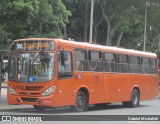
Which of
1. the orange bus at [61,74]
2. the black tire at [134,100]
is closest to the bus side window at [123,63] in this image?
the orange bus at [61,74]

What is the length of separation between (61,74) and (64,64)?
452 mm

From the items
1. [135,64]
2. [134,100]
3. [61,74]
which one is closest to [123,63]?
[135,64]

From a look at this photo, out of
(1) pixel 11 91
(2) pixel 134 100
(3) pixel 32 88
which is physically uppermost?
(3) pixel 32 88

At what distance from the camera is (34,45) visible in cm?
1916

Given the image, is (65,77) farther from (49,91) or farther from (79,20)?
(79,20)

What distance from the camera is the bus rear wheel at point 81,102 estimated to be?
20.0 meters

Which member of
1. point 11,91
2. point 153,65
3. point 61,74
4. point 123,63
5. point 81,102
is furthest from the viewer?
point 153,65

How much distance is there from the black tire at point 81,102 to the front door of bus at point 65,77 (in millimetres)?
555

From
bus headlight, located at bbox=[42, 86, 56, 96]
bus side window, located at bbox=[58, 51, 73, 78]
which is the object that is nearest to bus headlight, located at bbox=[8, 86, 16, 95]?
bus headlight, located at bbox=[42, 86, 56, 96]

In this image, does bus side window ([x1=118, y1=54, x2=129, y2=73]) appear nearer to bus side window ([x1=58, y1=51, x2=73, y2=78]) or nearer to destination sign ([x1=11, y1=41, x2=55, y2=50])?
bus side window ([x1=58, y1=51, x2=73, y2=78])

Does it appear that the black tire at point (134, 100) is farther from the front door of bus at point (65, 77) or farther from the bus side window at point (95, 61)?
the front door of bus at point (65, 77)

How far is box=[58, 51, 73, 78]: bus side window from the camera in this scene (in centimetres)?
1891

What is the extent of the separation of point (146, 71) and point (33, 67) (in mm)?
9649

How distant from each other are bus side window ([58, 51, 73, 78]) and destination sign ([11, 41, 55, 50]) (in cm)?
49
